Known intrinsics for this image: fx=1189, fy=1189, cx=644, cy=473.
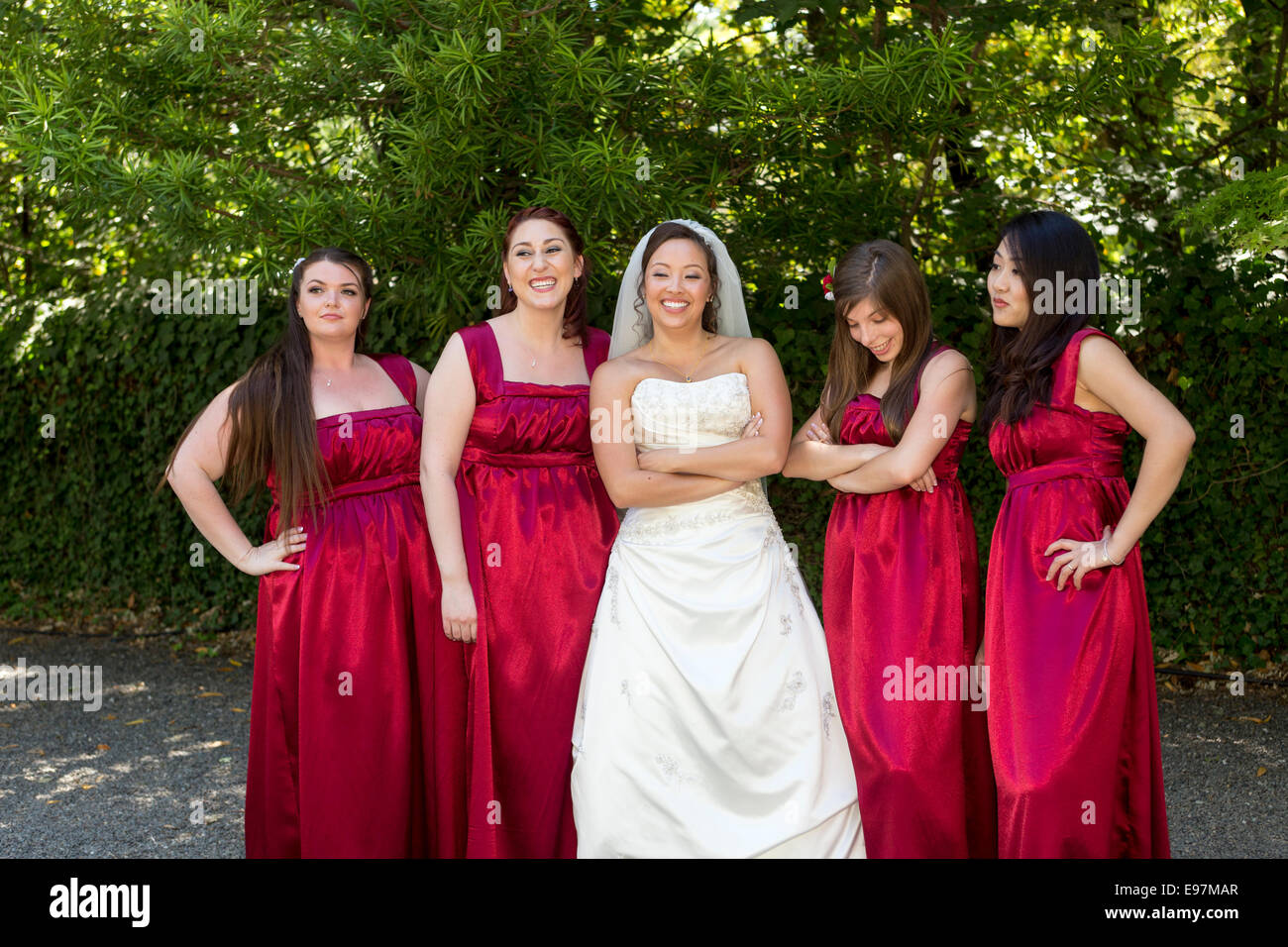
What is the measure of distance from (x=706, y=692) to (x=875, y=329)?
Answer: 1.20 metres

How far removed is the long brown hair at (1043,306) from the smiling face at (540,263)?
136 cm

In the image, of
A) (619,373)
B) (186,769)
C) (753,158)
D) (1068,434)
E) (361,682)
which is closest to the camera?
(1068,434)

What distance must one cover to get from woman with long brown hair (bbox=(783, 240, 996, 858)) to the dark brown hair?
1.28ft

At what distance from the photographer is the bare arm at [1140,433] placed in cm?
318

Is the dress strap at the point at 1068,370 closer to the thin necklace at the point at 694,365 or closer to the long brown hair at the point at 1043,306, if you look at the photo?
the long brown hair at the point at 1043,306

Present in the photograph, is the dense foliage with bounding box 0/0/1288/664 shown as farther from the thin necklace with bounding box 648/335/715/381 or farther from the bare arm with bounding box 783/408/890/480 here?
the bare arm with bounding box 783/408/890/480

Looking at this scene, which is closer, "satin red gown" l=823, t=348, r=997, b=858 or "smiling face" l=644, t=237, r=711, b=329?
"satin red gown" l=823, t=348, r=997, b=858

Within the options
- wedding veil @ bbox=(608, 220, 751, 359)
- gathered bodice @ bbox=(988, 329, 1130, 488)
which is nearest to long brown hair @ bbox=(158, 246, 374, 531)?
wedding veil @ bbox=(608, 220, 751, 359)

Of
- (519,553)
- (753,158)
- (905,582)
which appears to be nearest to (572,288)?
(519,553)

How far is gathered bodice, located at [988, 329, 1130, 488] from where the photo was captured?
329 centimetres

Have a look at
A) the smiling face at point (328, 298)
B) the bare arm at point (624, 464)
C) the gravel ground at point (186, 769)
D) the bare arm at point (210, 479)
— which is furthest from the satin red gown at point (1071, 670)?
the bare arm at point (210, 479)

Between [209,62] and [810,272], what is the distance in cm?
306

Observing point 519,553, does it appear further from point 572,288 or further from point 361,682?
point 572,288

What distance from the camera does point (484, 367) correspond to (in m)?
3.74
